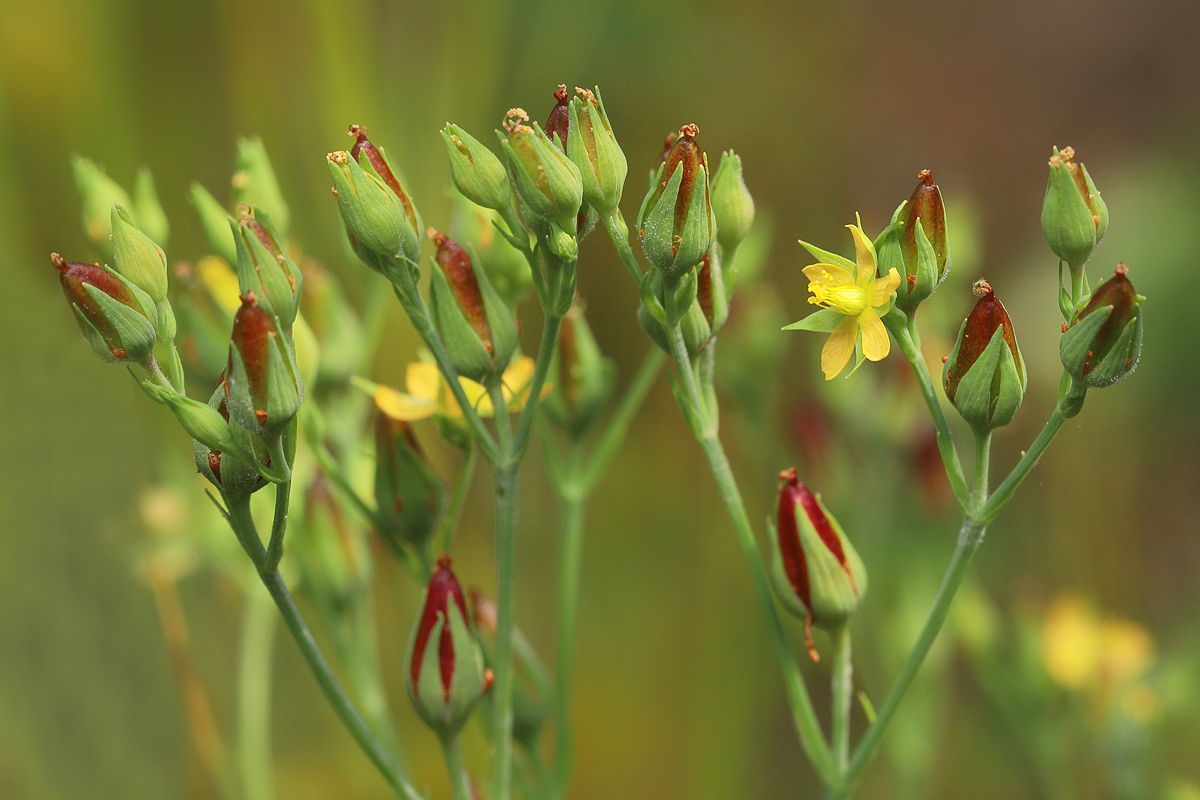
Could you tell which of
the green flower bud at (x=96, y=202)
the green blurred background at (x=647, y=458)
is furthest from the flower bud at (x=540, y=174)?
the green blurred background at (x=647, y=458)

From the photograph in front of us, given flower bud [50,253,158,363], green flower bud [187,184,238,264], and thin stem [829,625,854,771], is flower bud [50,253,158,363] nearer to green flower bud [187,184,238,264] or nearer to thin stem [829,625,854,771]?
green flower bud [187,184,238,264]

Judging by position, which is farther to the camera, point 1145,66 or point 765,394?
point 1145,66

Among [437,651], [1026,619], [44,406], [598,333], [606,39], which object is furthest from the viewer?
[606,39]

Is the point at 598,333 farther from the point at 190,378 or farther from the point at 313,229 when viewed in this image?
the point at 190,378

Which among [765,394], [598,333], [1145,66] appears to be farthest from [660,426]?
[1145,66]

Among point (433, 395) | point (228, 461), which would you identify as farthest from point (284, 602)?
point (433, 395)

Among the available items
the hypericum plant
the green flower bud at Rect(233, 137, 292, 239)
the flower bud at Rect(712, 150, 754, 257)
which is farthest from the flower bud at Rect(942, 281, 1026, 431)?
the green flower bud at Rect(233, 137, 292, 239)

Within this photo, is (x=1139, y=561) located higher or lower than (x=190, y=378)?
lower
